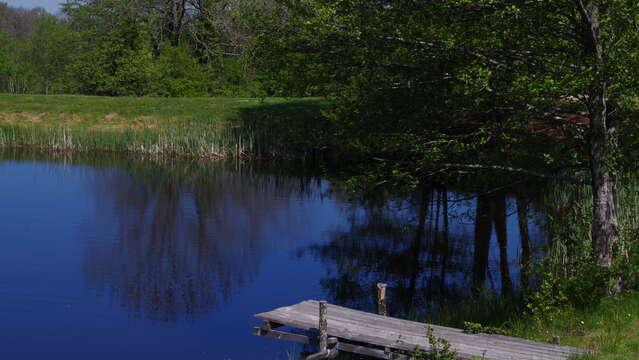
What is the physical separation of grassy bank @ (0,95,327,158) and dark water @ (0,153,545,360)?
21.1 feet

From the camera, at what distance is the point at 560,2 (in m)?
12.0

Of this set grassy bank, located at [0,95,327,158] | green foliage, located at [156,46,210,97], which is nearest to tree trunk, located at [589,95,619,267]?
grassy bank, located at [0,95,327,158]

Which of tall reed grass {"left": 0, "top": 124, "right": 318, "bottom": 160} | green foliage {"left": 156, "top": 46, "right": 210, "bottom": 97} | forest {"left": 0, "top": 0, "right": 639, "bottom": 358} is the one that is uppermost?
green foliage {"left": 156, "top": 46, "right": 210, "bottom": 97}

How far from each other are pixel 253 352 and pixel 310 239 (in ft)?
28.9

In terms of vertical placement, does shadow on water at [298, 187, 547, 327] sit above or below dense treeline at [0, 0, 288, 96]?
below

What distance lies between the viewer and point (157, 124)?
40.3 metres

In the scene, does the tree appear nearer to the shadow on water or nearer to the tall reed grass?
the shadow on water

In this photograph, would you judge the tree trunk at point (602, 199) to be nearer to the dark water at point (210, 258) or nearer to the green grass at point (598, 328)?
the green grass at point (598, 328)

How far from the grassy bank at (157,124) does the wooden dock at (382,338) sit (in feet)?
73.4

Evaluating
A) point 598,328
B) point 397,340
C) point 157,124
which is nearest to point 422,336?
point 397,340

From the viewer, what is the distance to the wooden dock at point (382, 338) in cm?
981

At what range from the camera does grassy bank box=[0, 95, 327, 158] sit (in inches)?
1426

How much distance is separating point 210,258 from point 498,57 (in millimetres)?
8444

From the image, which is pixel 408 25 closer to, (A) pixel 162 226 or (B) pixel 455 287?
(B) pixel 455 287
